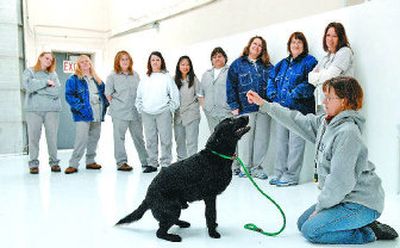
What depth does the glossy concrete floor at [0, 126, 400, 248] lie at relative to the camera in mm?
2326

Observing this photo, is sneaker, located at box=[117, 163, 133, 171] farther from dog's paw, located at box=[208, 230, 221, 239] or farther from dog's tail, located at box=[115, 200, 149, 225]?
dog's paw, located at box=[208, 230, 221, 239]

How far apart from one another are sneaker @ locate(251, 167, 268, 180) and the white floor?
0.61 feet

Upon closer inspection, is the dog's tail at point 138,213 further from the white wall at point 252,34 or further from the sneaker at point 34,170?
the sneaker at point 34,170

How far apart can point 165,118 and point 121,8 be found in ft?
12.7

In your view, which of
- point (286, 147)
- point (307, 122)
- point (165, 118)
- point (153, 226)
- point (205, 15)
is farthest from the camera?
point (205, 15)

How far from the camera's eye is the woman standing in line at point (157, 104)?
15.0ft

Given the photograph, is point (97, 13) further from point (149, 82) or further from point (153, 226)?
point (153, 226)

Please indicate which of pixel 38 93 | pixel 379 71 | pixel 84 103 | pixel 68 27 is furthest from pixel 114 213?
pixel 68 27

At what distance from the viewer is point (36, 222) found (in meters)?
2.76

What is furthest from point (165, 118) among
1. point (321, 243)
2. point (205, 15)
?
point (321, 243)

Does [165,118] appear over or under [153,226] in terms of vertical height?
over

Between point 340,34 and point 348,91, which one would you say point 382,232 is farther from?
point 340,34

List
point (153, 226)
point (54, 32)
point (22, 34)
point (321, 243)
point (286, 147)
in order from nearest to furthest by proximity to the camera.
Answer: point (321, 243)
point (153, 226)
point (286, 147)
point (22, 34)
point (54, 32)

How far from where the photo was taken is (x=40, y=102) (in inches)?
182
